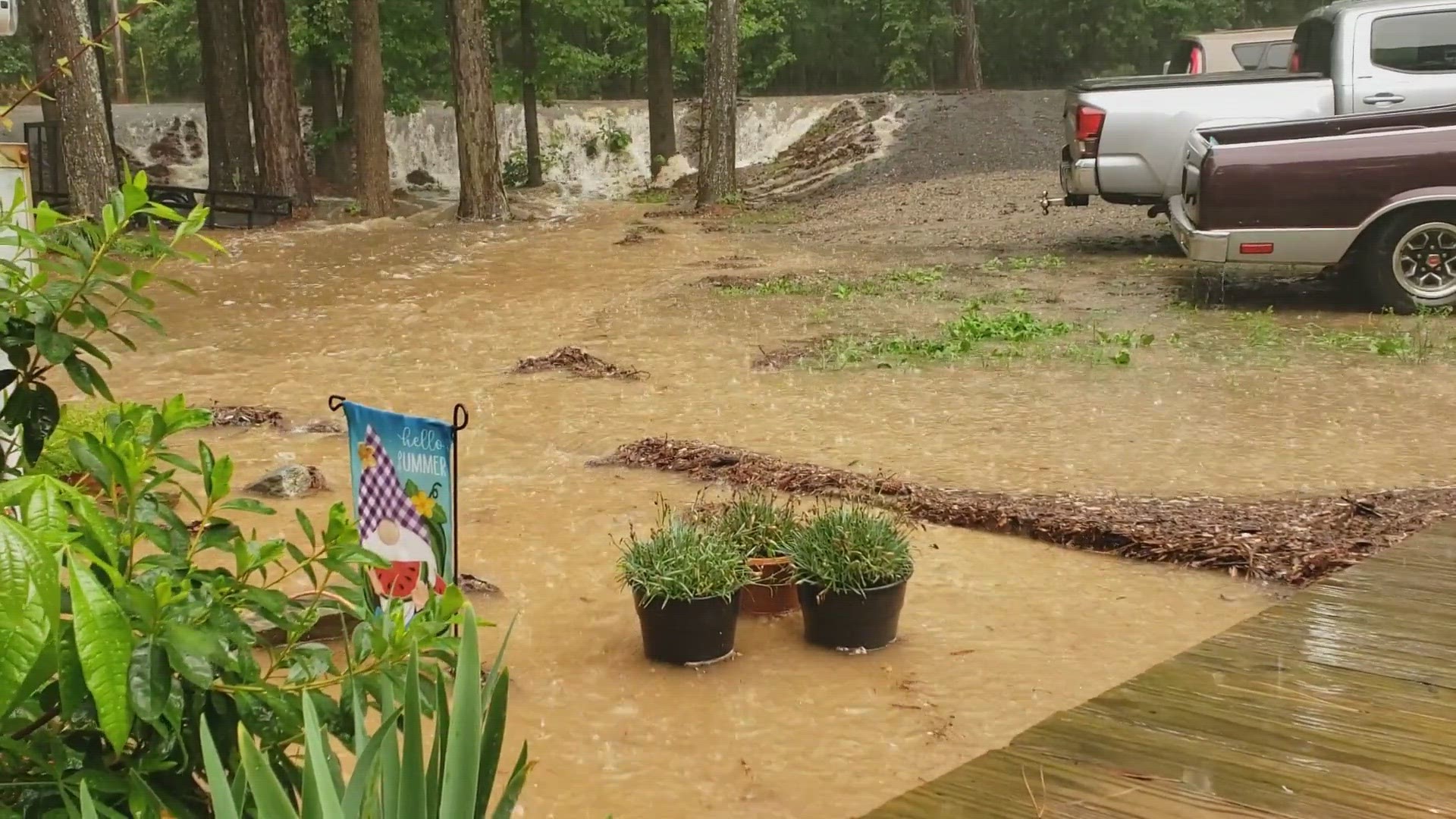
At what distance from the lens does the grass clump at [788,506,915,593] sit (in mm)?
4844

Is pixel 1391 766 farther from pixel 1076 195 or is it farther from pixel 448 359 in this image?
pixel 1076 195

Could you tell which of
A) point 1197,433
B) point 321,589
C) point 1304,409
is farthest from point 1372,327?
point 321,589

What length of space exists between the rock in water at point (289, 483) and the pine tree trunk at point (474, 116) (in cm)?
1497

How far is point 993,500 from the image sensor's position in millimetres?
6434

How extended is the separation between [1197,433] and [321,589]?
6.22 meters

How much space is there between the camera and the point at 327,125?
2808cm

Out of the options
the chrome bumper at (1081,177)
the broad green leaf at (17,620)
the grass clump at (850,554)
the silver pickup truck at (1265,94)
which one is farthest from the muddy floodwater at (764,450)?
the silver pickup truck at (1265,94)

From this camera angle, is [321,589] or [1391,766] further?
[1391,766]

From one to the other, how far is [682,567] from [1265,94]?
32.9 feet

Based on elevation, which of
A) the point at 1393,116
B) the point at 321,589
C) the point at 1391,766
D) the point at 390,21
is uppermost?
the point at 390,21

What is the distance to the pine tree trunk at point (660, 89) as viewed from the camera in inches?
1144

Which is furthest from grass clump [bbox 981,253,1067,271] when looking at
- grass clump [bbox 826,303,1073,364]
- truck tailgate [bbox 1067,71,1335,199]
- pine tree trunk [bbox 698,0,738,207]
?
pine tree trunk [bbox 698,0,738,207]

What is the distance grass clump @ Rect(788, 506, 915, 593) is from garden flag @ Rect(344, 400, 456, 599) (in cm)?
135

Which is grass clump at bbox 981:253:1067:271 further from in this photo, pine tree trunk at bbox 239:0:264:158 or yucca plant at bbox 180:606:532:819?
yucca plant at bbox 180:606:532:819
